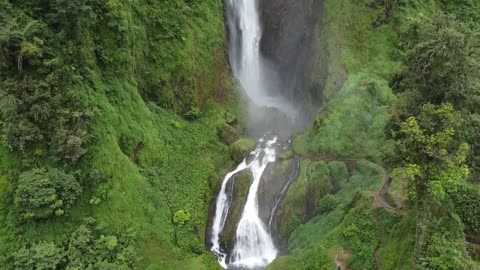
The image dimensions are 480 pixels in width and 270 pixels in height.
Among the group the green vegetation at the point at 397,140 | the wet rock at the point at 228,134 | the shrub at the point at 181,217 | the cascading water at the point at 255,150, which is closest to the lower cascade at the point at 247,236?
the cascading water at the point at 255,150

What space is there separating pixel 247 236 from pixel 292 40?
1865cm

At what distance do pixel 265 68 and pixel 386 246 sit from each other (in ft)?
67.9

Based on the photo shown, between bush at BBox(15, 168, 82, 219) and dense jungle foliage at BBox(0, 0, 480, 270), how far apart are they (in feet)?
0.21

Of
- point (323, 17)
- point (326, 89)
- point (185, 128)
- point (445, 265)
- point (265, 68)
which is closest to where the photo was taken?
point (445, 265)

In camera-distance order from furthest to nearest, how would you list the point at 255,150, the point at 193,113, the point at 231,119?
the point at 231,119 < the point at 193,113 < the point at 255,150

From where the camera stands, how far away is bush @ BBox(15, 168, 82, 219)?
56.5 ft

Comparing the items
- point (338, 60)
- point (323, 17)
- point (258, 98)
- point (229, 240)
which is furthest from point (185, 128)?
point (323, 17)

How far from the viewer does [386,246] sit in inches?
723

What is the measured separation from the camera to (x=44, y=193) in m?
17.3

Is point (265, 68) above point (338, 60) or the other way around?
above

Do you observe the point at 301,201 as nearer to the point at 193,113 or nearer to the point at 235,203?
the point at 235,203

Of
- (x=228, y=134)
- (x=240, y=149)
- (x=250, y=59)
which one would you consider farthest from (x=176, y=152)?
(x=250, y=59)

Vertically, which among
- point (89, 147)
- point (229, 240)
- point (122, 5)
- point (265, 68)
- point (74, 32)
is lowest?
point (229, 240)

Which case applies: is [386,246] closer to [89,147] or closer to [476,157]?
[476,157]
